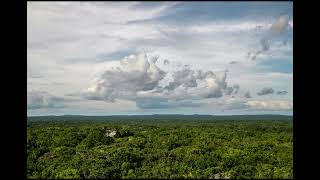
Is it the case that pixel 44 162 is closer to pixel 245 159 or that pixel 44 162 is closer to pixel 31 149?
pixel 31 149

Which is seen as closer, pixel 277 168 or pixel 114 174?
pixel 114 174

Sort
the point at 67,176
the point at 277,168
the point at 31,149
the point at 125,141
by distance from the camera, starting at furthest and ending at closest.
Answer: the point at 125,141 < the point at 31,149 < the point at 277,168 < the point at 67,176
